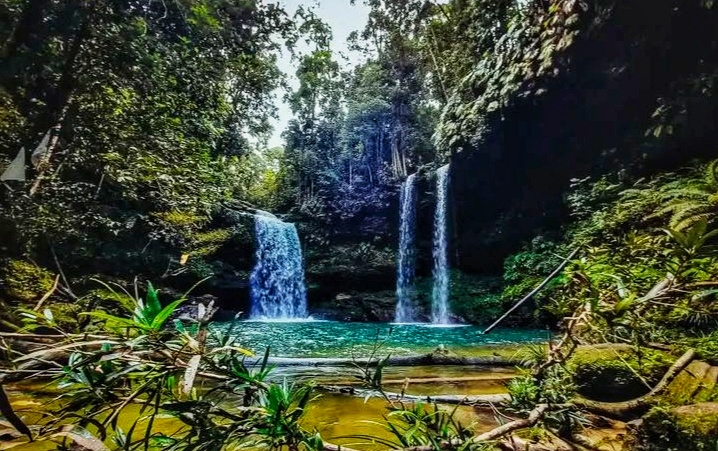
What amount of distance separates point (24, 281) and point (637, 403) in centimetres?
745

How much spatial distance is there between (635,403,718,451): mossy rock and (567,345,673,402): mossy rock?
0.64 metres

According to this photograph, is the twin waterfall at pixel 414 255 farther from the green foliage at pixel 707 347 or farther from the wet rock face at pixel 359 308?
the green foliage at pixel 707 347

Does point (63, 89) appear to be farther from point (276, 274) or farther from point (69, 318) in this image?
point (276, 274)

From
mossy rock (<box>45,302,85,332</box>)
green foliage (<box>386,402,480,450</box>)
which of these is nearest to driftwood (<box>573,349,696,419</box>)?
green foliage (<box>386,402,480,450</box>)

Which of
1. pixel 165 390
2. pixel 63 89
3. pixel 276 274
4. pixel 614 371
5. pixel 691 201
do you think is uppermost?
pixel 63 89

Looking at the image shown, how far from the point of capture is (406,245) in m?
16.3

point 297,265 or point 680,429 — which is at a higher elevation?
point 297,265

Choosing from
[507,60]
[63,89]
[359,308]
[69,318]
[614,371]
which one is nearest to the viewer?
[69,318]

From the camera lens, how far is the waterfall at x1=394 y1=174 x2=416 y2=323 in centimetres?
1584

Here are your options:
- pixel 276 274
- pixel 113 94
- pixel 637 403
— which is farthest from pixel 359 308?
pixel 637 403

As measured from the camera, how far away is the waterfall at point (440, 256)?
14.6m

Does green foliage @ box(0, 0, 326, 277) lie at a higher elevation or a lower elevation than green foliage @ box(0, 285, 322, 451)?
higher

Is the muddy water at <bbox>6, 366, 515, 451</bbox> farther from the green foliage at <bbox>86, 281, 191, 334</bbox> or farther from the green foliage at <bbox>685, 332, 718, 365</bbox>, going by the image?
the green foliage at <bbox>685, 332, 718, 365</bbox>

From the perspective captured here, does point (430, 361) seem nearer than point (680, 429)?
No
